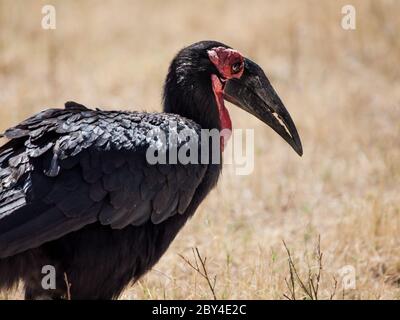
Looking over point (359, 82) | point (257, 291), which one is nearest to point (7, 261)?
point (257, 291)

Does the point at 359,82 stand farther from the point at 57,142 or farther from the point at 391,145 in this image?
the point at 57,142

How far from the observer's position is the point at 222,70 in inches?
174

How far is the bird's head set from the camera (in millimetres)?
4340

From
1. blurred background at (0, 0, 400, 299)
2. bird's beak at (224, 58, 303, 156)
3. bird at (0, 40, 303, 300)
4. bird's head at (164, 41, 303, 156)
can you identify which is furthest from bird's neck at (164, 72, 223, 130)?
blurred background at (0, 0, 400, 299)

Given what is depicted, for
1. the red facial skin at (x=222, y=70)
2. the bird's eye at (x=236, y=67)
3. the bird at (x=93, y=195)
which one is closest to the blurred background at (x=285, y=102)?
the bird at (x=93, y=195)

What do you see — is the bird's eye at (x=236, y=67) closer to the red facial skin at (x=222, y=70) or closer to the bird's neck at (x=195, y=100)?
the red facial skin at (x=222, y=70)

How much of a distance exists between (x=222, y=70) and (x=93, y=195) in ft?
3.68

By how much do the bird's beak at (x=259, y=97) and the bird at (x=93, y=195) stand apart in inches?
17.4

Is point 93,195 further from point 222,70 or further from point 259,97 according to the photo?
point 259,97

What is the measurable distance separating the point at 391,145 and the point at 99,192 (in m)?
3.82

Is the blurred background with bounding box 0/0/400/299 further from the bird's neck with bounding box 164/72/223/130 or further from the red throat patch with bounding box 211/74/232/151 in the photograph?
the bird's neck with bounding box 164/72/223/130

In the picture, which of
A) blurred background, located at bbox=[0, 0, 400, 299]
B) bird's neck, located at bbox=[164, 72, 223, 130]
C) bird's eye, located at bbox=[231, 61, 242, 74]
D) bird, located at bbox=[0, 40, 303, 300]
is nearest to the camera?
bird, located at bbox=[0, 40, 303, 300]

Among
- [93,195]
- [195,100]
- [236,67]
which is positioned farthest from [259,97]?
[93,195]
